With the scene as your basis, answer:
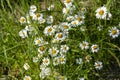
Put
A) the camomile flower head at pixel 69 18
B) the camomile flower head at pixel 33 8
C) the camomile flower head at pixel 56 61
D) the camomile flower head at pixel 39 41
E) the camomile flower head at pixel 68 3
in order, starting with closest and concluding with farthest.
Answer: the camomile flower head at pixel 56 61 < the camomile flower head at pixel 39 41 < the camomile flower head at pixel 69 18 < the camomile flower head at pixel 68 3 < the camomile flower head at pixel 33 8

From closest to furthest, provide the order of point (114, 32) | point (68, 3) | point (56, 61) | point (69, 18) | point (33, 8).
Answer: point (56, 61) → point (114, 32) → point (69, 18) → point (68, 3) → point (33, 8)

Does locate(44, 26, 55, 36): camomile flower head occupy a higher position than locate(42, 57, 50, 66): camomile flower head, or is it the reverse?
locate(44, 26, 55, 36): camomile flower head

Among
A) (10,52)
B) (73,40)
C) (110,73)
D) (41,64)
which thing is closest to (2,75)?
(10,52)

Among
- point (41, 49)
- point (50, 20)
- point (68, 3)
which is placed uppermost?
point (68, 3)

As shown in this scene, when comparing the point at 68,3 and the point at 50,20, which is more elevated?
the point at 68,3

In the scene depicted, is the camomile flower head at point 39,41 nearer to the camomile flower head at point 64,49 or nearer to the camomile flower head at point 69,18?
the camomile flower head at point 64,49

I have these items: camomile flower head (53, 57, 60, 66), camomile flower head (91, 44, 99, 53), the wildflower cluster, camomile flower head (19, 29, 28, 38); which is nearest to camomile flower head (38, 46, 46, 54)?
the wildflower cluster

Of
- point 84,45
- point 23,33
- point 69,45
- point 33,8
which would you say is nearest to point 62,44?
point 69,45

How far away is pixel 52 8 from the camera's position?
307cm

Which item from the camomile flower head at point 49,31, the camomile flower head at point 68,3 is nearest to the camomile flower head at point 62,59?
the camomile flower head at point 49,31

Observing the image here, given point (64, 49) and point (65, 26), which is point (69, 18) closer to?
point (65, 26)

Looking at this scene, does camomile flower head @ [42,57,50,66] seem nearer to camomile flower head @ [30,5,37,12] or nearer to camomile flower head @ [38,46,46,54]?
camomile flower head @ [38,46,46,54]

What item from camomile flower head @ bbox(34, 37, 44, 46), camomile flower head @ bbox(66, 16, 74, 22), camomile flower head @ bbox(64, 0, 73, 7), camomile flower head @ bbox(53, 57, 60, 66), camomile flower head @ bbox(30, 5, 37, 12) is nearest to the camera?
camomile flower head @ bbox(53, 57, 60, 66)

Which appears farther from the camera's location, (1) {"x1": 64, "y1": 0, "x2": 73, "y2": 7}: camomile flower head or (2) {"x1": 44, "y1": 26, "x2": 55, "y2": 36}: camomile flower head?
(1) {"x1": 64, "y1": 0, "x2": 73, "y2": 7}: camomile flower head
